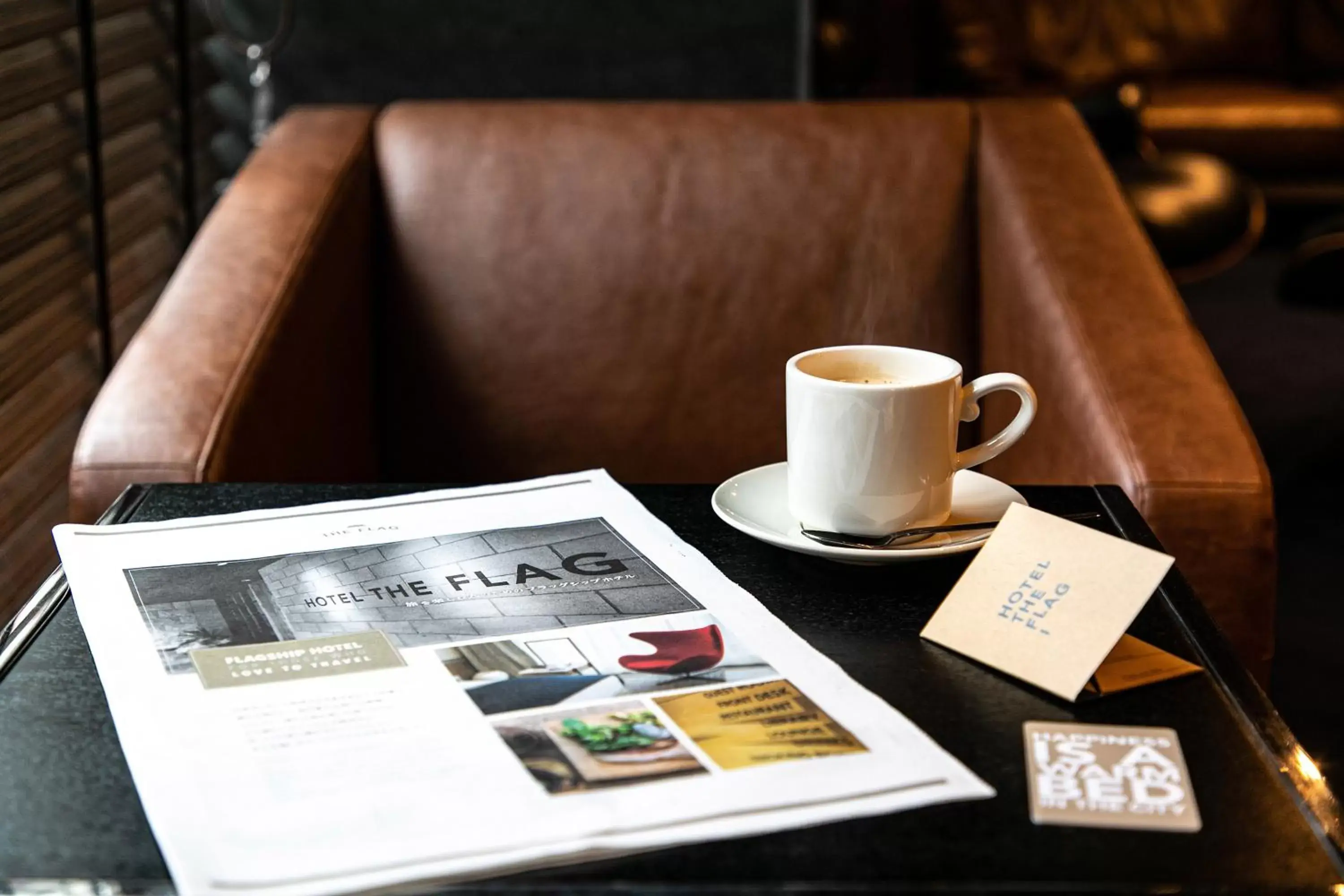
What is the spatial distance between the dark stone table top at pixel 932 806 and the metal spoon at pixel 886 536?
0.06 feet

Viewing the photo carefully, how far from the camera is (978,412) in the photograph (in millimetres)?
708

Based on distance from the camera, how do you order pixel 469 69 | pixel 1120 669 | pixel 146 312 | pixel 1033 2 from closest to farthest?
pixel 1120 669
pixel 146 312
pixel 469 69
pixel 1033 2

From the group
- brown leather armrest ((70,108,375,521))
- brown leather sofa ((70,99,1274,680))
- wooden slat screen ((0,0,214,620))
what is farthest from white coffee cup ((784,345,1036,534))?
wooden slat screen ((0,0,214,620))

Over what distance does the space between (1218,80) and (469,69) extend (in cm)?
284

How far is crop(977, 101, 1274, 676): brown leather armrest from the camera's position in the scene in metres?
0.83

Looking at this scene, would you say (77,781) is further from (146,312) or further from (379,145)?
(146,312)

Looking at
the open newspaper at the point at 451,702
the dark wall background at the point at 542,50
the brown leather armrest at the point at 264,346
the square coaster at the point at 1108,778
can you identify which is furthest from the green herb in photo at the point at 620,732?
the dark wall background at the point at 542,50

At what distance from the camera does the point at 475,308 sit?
1.28 meters

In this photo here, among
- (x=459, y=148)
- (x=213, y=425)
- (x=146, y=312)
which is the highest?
(x=459, y=148)

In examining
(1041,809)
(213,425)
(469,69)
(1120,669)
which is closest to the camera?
(1041,809)

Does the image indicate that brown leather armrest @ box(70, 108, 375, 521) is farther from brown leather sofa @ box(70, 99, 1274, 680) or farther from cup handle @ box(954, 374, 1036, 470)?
cup handle @ box(954, 374, 1036, 470)

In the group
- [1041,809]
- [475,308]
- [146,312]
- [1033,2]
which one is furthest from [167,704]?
[1033,2]

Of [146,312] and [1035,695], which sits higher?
[1035,695]

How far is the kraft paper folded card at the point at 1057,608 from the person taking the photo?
53 cm
